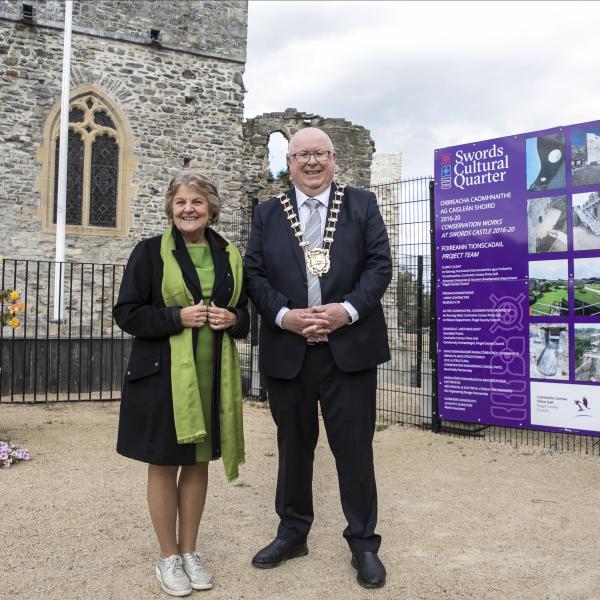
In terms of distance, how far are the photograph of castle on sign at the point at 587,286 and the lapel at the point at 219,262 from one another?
383 cm

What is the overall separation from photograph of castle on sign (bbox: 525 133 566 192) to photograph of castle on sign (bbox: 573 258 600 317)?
0.78m

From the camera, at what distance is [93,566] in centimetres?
321

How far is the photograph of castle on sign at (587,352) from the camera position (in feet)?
18.1

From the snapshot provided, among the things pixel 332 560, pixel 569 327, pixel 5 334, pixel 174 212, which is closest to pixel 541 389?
pixel 569 327

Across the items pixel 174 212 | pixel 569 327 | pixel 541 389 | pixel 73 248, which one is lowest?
pixel 541 389

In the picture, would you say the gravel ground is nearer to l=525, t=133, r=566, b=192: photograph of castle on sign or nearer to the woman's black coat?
the woman's black coat

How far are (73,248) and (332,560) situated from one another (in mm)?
10264

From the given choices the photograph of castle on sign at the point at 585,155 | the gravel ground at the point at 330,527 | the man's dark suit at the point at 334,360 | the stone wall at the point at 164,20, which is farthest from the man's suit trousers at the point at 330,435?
the stone wall at the point at 164,20

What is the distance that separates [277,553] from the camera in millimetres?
3236

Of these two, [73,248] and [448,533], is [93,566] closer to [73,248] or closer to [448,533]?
[448,533]

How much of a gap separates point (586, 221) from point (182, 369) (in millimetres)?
4353

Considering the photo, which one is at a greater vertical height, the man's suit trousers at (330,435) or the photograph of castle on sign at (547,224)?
the photograph of castle on sign at (547,224)

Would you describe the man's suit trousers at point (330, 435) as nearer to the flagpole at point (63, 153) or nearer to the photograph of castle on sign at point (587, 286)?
the photograph of castle on sign at point (587, 286)

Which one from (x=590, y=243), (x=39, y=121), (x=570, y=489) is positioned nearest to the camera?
(x=570, y=489)
